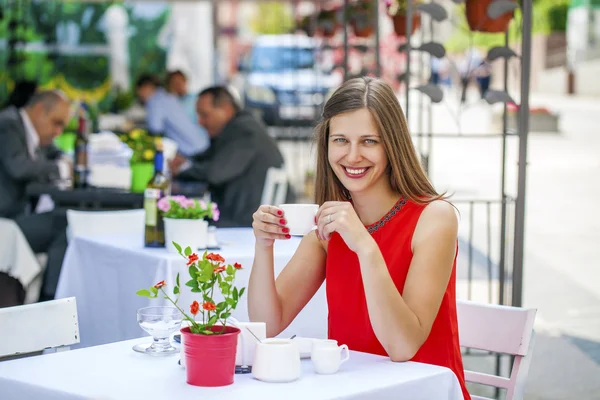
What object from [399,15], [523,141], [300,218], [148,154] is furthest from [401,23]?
[300,218]

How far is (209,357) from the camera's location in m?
2.26

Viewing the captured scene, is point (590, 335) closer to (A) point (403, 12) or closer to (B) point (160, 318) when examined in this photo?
(A) point (403, 12)


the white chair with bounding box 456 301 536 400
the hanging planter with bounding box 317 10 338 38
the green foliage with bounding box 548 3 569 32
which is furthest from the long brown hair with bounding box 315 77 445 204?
the green foliage with bounding box 548 3 569 32

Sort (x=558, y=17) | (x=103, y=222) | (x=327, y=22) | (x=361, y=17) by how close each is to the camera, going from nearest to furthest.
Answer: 1. (x=103, y=222)
2. (x=361, y=17)
3. (x=327, y=22)
4. (x=558, y=17)

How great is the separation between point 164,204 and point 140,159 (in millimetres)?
1963

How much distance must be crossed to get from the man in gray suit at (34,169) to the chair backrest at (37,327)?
323 centimetres

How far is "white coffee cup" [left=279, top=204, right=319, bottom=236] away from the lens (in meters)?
2.69

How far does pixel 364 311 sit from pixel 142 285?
1.84 m

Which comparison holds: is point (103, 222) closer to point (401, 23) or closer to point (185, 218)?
point (185, 218)

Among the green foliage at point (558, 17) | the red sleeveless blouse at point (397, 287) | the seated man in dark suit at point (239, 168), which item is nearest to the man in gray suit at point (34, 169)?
the seated man in dark suit at point (239, 168)

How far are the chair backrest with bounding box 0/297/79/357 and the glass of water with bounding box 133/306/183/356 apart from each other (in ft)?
1.34

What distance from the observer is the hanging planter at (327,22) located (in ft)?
30.0

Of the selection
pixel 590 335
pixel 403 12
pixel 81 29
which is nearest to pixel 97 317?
pixel 403 12

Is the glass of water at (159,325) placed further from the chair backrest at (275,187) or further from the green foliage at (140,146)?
the chair backrest at (275,187)
